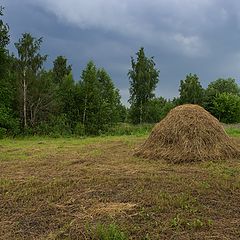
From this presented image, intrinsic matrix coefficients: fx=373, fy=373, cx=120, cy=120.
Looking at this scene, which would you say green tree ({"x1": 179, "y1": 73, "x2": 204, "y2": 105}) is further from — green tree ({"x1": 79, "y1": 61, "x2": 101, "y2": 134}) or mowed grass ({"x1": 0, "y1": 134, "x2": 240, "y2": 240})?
mowed grass ({"x1": 0, "y1": 134, "x2": 240, "y2": 240})

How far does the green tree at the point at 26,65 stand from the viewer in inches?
877

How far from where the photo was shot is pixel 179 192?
20.9ft

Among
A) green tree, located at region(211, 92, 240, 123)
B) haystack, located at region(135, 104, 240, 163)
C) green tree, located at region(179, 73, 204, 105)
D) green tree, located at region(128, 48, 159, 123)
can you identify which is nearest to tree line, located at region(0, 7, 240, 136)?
green tree, located at region(128, 48, 159, 123)

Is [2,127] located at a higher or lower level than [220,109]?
lower

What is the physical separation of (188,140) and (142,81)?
18901 millimetres

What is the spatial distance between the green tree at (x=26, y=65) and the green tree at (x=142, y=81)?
839 cm

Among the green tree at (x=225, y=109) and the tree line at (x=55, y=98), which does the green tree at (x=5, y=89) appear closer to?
the tree line at (x=55, y=98)

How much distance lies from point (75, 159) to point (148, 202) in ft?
16.6

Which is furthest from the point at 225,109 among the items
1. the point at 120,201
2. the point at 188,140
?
the point at 120,201

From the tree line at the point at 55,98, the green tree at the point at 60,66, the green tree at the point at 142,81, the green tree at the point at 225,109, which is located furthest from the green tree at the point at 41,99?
the green tree at the point at 225,109

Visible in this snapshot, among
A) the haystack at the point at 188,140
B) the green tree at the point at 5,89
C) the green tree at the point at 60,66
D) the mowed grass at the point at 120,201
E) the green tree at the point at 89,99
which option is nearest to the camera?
the mowed grass at the point at 120,201

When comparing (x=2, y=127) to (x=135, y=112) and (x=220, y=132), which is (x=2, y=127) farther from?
(x=220, y=132)

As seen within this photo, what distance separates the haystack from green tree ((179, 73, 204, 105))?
27.0 m

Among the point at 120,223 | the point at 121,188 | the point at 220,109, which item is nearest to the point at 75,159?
the point at 121,188
